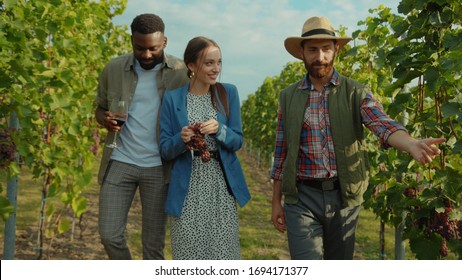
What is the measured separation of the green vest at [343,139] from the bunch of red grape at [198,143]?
40 cm

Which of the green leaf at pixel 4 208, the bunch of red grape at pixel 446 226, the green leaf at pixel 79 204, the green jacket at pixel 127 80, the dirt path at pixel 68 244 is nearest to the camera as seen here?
the green leaf at pixel 4 208

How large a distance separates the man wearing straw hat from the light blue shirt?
761 mm

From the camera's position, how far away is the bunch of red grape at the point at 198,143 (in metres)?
2.67

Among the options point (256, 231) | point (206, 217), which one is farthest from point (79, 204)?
point (256, 231)

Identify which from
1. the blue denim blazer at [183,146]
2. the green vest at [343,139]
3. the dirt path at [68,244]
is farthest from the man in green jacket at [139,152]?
the dirt path at [68,244]

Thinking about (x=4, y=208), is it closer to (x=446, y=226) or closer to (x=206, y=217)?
(x=206, y=217)

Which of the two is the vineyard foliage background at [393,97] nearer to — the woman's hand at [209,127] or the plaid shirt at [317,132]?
the plaid shirt at [317,132]

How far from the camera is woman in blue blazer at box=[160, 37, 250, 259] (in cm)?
278

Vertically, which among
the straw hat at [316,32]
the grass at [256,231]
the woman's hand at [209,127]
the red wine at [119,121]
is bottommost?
the grass at [256,231]

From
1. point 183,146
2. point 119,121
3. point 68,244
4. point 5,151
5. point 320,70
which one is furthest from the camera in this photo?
point 68,244

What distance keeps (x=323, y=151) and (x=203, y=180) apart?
619 mm

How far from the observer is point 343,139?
263 centimetres

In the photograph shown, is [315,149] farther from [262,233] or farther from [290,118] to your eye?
[262,233]
